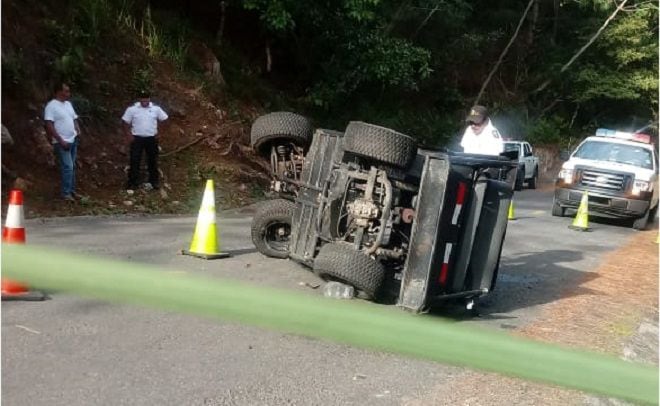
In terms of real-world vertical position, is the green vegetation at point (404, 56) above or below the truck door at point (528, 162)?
above

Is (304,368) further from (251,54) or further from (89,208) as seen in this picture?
(251,54)

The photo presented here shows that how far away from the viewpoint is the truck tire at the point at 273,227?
26.8 ft

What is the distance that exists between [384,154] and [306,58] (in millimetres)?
15064

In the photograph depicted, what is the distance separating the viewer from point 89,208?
37.0ft

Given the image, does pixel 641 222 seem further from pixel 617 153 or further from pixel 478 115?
pixel 478 115

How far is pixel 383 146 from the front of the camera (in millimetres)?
6379

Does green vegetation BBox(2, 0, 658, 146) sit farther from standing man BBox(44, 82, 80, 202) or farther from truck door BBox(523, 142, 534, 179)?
truck door BBox(523, 142, 534, 179)

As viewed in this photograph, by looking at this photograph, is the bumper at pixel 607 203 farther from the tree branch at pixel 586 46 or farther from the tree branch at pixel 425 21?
the tree branch at pixel 586 46

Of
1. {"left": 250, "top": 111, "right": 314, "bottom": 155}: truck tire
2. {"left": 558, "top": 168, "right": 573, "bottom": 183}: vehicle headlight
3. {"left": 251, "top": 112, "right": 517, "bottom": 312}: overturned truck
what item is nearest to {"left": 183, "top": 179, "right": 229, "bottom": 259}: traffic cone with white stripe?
{"left": 250, "top": 111, "right": 314, "bottom": 155}: truck tire

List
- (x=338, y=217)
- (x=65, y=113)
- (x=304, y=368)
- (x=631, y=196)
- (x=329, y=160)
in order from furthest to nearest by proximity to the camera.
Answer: (x=631, y=196) → (x=65, y=113) → (x=329, y=160) → (x=338, y=217) → (x=304, y=368)

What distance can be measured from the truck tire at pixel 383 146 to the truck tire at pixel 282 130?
151cm

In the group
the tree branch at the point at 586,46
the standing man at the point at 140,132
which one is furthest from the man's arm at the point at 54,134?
the tree branch at the point at 586,46

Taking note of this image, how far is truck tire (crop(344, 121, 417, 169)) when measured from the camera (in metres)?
6.38

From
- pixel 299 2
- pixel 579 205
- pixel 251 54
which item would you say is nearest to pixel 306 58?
pixel 251 54
